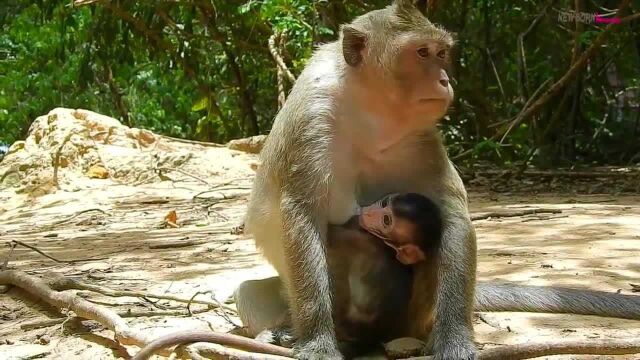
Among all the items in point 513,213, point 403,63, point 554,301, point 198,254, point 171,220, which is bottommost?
point 171,220

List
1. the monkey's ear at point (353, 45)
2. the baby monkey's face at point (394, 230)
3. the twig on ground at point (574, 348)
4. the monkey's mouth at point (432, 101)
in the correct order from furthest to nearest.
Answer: the monkey's ear at point (353, 45)
the monkey's mouth at point (432, 101)
the baby monkey's face at point (394, 230)
the twig on ground at point (574, 348)

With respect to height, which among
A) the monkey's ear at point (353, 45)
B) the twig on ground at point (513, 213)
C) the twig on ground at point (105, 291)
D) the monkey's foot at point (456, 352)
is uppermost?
the monkey's ear at point (353, 45)

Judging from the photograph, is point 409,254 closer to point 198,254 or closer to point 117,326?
point 117,326

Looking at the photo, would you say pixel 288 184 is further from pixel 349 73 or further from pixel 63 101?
pixel 63 101

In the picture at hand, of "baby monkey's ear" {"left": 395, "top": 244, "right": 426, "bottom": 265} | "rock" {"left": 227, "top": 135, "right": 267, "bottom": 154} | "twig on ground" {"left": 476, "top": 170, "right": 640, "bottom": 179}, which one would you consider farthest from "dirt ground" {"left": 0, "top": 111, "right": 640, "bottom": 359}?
"rock" {"left": 227, "top": 135, "right": 267, "bottom": 154}

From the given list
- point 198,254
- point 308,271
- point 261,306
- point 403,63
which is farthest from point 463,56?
point 308,271

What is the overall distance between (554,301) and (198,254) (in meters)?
2.87

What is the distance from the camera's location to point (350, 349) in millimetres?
3312

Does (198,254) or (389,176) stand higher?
(389,176)

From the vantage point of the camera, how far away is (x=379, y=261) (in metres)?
3.27

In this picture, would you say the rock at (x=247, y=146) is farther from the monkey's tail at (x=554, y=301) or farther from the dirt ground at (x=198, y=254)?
the monkey's tail at (x=554, y=301)

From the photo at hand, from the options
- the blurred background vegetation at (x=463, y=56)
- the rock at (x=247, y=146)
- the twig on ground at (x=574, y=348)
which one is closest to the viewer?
the twig on ground at (x=574, y=348)

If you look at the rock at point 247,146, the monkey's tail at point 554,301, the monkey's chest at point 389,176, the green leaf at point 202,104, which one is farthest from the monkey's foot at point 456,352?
the green leaf at point 202,104

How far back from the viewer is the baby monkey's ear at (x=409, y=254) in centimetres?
324
